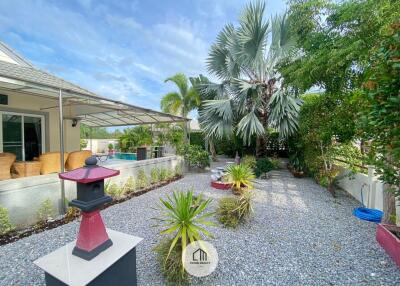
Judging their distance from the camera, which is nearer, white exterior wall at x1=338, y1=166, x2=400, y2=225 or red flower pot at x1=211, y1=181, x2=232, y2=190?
white exterior wall at x1=338, y1=166, x2=400, y2=225

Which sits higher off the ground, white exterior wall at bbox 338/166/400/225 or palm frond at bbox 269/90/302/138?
palm frond at bbox 269/90/302/138

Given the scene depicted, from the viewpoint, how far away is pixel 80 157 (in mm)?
7180

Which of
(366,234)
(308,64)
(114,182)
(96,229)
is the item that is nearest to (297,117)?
Result: (308,64)

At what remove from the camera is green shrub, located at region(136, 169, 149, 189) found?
7138 mm

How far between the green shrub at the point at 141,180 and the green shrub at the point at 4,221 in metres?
3.56

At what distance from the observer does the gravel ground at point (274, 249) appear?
105 inches

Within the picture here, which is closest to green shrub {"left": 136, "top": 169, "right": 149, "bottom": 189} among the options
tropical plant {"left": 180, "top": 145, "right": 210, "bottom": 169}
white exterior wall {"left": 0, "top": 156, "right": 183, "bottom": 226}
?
white exterior wall {"left": 0, "top": 156, "right": 183, "bottom": 226}

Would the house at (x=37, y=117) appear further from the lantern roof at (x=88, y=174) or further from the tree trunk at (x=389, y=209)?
the tree trunk at (x=389, y=209)

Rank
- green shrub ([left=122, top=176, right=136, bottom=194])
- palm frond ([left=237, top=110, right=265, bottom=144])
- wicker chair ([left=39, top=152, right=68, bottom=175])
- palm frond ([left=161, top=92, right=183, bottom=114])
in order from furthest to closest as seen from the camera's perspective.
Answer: palm frond ([left=161, top=92, right=183, bottom=114]), palm frond ([left=237, top=110, right=265, bottom=144]), green shrub ([left=122, top=176, right=136, bottom=194]), wicker chair ([left=39, top=152, right=68, bottom=175])

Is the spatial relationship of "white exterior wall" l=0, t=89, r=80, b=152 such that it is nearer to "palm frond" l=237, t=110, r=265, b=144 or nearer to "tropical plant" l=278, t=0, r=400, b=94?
"palm frond" l=237, t=110, r=265, b=144

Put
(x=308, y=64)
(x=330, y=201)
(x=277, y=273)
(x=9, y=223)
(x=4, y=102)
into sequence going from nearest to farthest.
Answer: (x=277, y=273) < (x=9, y=223) < (x=308, y=64) < (x=330, y=201) < (x=4, y=102)

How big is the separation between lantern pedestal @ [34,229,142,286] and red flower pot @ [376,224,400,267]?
12.3ft

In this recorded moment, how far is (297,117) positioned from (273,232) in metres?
5.66

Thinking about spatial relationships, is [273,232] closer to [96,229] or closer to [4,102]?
[96,229]
